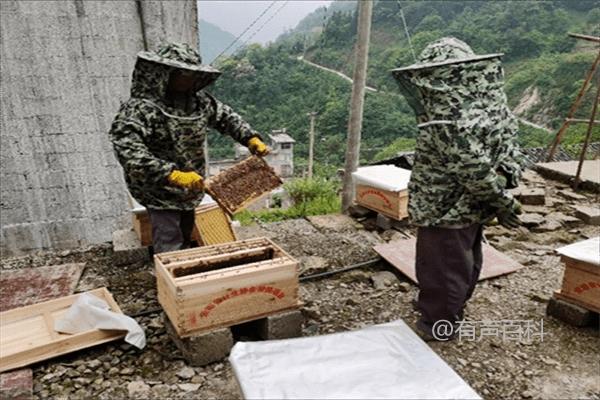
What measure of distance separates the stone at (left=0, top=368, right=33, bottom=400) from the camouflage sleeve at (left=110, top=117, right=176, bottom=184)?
1606mm

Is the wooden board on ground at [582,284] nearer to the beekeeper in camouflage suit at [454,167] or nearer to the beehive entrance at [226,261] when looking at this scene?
the beekeeper in camouflage suit at [454,167]

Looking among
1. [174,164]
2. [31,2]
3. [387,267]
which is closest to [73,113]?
[31,2]

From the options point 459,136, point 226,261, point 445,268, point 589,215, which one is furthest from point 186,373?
point 589,215

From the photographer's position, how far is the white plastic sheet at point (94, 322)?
3.29 meters

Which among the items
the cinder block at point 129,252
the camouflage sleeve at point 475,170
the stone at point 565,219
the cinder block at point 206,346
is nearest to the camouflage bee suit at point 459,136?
the camouflage sleeve at point 475,170

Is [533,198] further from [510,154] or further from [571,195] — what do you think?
[510,154]

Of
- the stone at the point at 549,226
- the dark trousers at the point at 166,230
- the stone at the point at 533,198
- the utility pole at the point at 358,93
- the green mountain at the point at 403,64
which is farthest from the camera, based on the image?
the green mountain at the point at 403,64

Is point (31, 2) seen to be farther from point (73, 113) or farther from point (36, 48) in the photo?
point (73, 113)

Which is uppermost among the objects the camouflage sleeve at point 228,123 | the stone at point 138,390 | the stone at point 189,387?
the camouflage sleeve at point 228,123

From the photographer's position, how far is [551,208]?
21.2ft

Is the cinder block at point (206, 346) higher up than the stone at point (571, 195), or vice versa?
the stone at point (571, 195)

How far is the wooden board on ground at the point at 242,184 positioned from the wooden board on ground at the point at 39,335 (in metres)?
1.38

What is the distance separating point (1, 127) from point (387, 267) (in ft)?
16.2

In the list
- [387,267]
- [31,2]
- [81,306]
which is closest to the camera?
[81,306]
